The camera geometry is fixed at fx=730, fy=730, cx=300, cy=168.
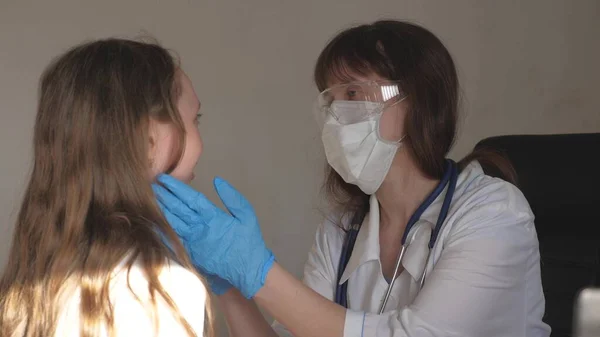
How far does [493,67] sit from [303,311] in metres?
1.47

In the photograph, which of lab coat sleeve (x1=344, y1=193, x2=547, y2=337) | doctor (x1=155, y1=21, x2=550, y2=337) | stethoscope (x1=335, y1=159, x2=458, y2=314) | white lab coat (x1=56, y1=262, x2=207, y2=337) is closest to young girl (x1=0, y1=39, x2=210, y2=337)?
white lab coat (x1=56, y1=262, x2=207, y2=337)

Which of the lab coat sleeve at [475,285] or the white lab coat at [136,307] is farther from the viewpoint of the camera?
the lab coat sleeve at [475,285]

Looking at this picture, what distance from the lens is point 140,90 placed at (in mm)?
1278

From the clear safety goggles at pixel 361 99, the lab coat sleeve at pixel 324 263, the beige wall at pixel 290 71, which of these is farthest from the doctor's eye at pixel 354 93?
the beige wall at pixel 290 71

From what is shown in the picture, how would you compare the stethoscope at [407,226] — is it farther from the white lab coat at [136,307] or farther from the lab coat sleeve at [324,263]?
the white lab coat at [136,307]

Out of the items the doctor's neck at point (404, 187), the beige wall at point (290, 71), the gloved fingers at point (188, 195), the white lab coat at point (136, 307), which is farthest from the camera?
the beige wall at point (290, 71)

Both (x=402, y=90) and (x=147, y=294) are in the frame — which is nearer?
(x=147, y=294)

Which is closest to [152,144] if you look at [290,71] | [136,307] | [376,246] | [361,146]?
[136,307]

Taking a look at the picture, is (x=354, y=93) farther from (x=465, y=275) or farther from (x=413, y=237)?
(x=465, y=275)

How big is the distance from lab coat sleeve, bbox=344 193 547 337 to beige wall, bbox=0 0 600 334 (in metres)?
1.05

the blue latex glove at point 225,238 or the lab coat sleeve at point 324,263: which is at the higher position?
the blue latex glove at point 225,238

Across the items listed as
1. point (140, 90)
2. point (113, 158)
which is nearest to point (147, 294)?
point (113, 158)

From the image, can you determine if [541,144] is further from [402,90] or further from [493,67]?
[493,67]

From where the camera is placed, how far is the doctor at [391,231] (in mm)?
1431
